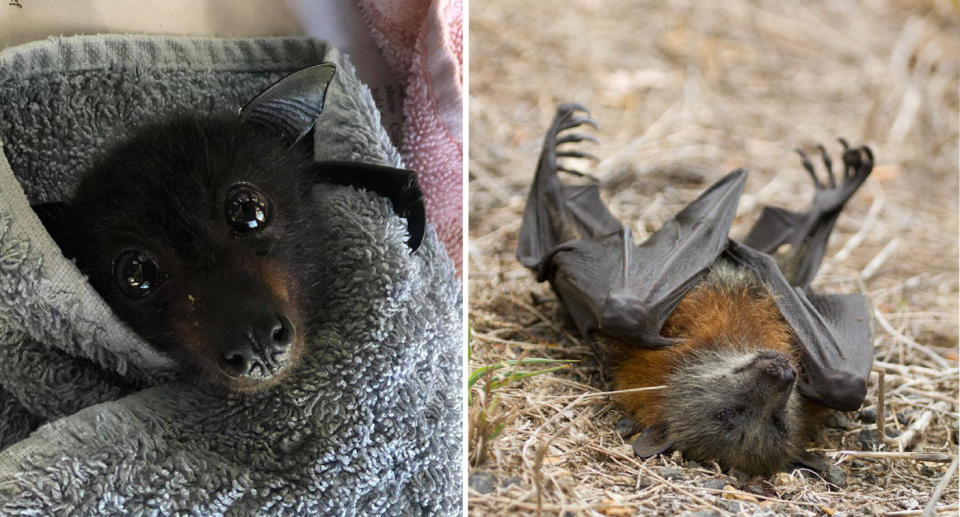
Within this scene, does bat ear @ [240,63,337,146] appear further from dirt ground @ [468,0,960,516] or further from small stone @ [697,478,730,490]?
small stone @ [697,478,730,490]

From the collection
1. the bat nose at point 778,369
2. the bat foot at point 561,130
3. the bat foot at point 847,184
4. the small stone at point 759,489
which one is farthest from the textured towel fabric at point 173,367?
the bat foot at point 847,184

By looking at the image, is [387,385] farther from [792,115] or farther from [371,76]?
[792,115]

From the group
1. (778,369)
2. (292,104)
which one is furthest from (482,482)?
(778,369)

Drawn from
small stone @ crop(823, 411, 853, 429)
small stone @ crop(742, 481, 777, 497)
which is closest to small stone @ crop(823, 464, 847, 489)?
small stone @ crop(742, 481, 777, 497)

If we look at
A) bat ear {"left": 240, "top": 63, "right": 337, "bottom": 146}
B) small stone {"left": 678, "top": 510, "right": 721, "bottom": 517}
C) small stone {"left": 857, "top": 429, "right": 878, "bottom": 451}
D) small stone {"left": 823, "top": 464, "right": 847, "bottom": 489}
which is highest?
bat ear {"left": 240, "top": 63, "right": 337, "bottom": 146}

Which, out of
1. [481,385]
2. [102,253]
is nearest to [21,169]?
[102,253]
